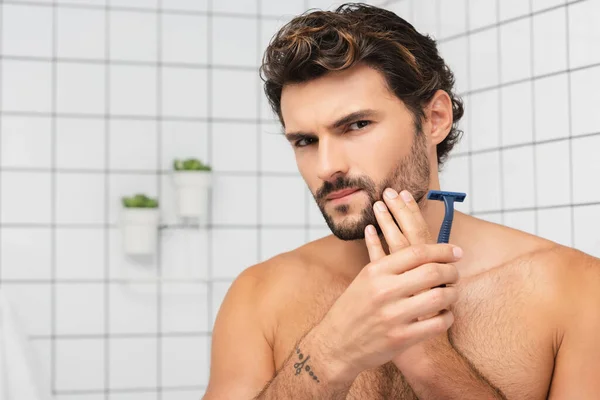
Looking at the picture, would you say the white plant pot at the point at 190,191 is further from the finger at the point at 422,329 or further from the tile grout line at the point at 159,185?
the finger at the point at 422,329

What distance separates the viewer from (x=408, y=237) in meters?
1.13

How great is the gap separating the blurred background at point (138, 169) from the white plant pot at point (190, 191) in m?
0.09

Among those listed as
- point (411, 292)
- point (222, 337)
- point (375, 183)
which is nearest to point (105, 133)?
point (222, 337)

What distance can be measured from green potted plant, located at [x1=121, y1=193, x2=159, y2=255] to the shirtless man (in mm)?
961

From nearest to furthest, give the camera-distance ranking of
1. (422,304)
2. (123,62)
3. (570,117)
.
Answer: (422,304)
(570,117)
(123,62)

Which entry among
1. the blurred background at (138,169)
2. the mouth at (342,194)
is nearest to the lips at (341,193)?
the mouth at (342,194)

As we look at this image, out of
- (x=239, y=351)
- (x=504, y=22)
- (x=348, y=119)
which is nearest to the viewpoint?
(x=348, y=119)

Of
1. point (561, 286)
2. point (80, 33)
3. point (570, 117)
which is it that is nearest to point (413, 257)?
point (561, 286)

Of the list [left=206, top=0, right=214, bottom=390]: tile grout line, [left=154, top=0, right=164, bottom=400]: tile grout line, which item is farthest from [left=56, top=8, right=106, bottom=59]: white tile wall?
[left=206, top=0, right=214, bottom=390]: tile grout line

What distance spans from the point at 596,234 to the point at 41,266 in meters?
1.48

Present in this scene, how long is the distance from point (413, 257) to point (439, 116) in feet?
1.50

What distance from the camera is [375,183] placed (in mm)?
1271

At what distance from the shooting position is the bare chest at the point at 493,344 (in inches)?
49.9

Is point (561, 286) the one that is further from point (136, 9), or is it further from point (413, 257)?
point (136, 9)
